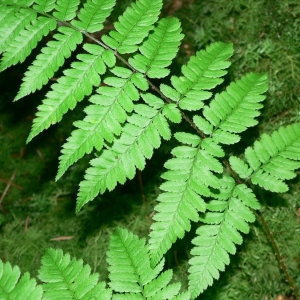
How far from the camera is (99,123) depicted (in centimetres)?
260

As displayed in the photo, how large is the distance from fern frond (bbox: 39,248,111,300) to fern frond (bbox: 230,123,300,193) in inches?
48.5

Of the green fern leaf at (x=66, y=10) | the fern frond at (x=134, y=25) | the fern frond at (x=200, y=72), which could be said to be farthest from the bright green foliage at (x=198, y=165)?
the green fern leaf at (x=66, y=10)

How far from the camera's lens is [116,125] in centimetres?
259

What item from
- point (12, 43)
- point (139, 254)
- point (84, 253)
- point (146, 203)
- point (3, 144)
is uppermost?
point (12, 43)

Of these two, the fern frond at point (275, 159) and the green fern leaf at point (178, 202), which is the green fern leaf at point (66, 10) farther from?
the fern frond at point (275, 159)

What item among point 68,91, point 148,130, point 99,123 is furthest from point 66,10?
point 148,130

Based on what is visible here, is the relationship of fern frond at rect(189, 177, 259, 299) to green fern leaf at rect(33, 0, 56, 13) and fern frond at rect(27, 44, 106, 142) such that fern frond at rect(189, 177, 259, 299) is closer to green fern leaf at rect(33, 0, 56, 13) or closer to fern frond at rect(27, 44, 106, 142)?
fern frond at rect(27, 44, 106, 142)

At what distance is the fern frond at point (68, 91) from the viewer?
8.49ft

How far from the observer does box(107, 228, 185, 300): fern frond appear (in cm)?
261

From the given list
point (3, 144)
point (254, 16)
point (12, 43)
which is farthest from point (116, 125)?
point (3, 144)

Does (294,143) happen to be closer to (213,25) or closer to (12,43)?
(213,25)

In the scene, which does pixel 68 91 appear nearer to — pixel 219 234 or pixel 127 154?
pixel 127 154

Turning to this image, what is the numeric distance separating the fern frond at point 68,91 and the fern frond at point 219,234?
1120 mm

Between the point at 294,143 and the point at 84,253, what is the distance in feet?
6.94
